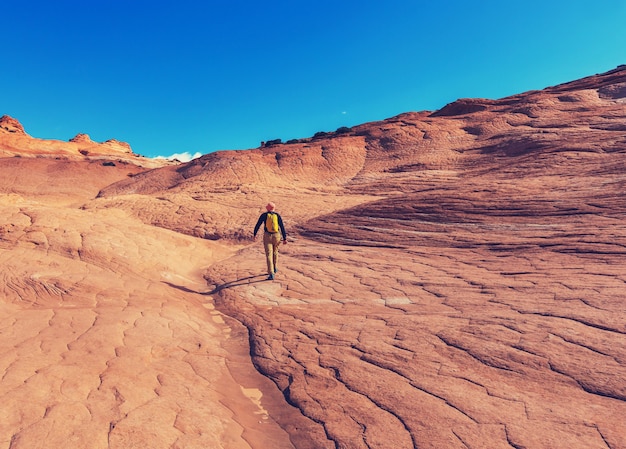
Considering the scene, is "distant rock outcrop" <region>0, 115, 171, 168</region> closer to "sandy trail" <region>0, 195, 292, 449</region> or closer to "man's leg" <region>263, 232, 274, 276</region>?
"sandy trail" <region>0, 195, 292, 449</region>

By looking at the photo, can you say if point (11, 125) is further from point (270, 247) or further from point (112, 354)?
point (112, 354)

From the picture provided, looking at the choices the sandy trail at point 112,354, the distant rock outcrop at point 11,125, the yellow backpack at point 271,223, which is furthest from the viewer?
the distant rock outcrop at point 11,125

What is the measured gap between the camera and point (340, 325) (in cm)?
621

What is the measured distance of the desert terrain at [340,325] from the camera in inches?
140

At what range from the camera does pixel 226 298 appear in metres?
8.36

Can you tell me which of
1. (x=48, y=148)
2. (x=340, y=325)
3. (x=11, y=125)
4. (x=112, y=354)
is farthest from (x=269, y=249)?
(x=11, y=125)

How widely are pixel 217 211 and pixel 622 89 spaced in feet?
99.9

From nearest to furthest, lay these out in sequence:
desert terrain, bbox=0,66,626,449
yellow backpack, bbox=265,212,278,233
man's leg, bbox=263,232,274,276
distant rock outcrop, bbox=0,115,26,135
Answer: desert terrain, bbox=0,66,626,449 < man's leg, bbox=263,232,274,276 < yellow backpack, bbox=265,212,278,233 < distant rock outcrop, bbox=0,115,26,135

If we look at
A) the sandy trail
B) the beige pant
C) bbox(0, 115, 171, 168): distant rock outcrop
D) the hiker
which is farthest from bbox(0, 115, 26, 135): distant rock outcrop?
the beige pant

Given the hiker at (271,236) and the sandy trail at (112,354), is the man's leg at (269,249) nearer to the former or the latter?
the hiker at (271,236)

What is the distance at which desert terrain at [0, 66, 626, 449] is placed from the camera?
140 inches

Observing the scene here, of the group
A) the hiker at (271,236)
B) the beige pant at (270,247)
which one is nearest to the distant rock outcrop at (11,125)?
the hiker at (271,236)

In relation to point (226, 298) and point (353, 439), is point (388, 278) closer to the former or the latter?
point (226, 298)

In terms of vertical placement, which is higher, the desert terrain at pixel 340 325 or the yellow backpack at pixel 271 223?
the yellow backpack at pixel 271 223
